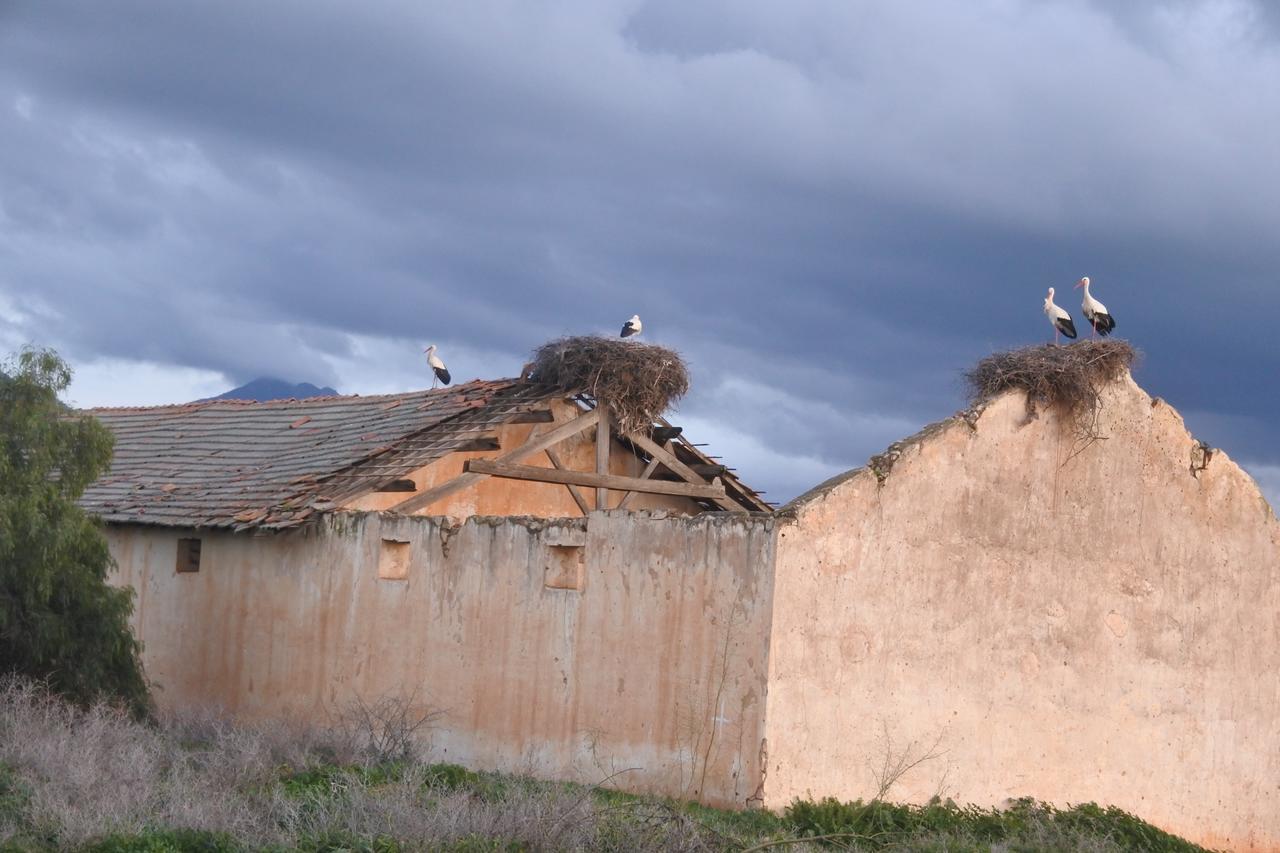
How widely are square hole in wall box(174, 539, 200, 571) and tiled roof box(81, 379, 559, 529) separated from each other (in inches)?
18.5

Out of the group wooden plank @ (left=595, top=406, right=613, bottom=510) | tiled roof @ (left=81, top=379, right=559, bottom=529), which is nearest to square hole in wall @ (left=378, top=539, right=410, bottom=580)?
tiled roof @ (left=81, top=379, right=559, bottom=529)

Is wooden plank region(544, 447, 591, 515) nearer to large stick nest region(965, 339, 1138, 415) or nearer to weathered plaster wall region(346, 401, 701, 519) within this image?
weathered plaster wall region(346, 401, 701, 519)

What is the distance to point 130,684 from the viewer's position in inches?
572

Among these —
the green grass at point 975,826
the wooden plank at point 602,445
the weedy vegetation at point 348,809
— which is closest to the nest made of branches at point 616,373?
the wooden plank at point 602,445

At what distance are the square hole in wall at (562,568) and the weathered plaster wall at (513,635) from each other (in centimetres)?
1

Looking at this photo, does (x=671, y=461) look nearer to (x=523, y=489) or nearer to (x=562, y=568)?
(x=523, y=489)

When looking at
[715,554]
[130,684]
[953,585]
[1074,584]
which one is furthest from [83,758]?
[1074,584]

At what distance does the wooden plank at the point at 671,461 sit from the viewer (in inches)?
698

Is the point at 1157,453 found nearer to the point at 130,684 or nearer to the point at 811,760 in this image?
the point at 811,760

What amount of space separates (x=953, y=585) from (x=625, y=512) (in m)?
2.81

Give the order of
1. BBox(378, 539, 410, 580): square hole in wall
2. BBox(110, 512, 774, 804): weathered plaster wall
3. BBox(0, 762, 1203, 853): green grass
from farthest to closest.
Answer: BBox(378, 539, 410, 580): square hole in wall < BBox(110, 512, 774, 804): weathered plaster wall < BBox(0, 762, 1203, 853): green grass

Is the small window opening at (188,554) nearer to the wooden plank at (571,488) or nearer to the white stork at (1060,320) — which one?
the wooden plank at (571,488)

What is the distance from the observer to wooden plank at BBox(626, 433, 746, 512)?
17734mm

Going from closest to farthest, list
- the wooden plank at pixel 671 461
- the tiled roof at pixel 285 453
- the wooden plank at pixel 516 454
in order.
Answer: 1. the wooden plank at pixel 516 454
2. the tiled roof at pixel 285 453
3. the wooden plank at pixel 671 461
